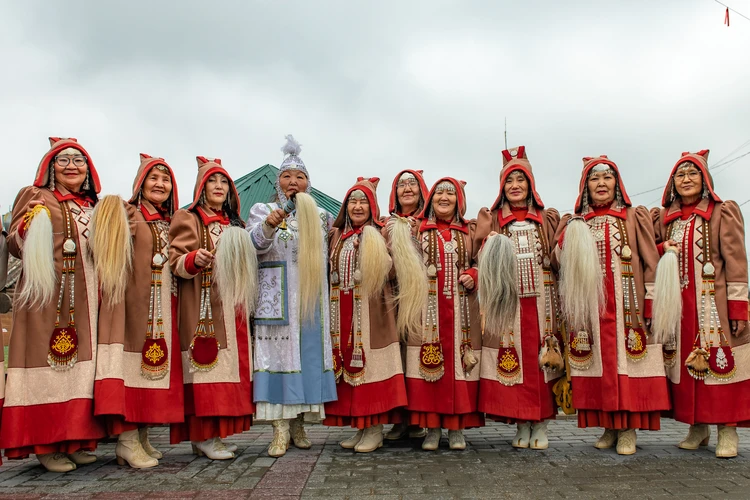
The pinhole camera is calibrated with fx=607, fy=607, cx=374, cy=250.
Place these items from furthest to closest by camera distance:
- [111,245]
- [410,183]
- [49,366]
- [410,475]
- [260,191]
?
[260,191] < [410,183] < [111,245] < [49,366] < [410,475]

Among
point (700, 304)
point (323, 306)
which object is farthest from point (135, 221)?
point (700, 304)

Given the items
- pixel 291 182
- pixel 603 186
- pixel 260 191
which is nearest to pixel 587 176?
pixel 603 186

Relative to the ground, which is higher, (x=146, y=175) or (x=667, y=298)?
(x=146, y=175)

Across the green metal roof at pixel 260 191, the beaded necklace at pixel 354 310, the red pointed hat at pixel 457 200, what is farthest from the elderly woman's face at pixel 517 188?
the green metal roof at pixel 260 191

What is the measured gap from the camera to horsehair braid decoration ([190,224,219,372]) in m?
4.39

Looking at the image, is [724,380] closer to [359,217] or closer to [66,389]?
[359,217]

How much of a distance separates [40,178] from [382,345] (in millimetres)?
2763

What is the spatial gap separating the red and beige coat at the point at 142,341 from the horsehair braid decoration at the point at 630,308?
3310 millimetres

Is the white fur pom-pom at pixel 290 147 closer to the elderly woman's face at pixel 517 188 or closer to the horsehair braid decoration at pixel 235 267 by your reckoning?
the horsehair braid decoration at pixel 235 267

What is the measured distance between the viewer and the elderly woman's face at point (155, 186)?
4598 millimetres

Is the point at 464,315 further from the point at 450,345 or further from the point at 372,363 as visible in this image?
the point at 372,363

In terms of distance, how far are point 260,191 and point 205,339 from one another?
4.77 m

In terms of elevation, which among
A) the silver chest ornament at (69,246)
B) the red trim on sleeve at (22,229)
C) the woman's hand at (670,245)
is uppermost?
the red trim on sleeve at (22,229)

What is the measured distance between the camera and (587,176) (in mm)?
4820
